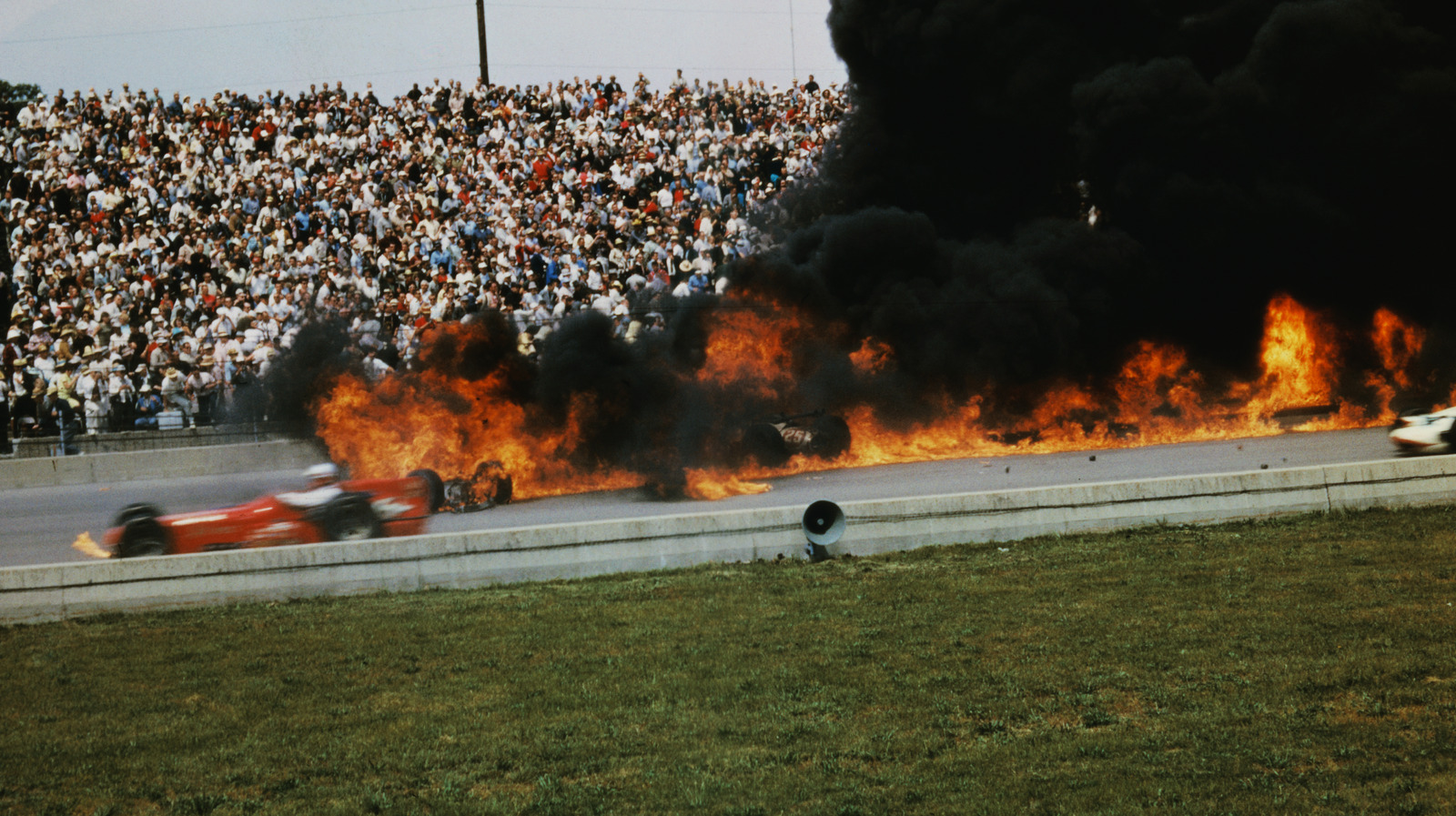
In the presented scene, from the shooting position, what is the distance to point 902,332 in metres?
20.6

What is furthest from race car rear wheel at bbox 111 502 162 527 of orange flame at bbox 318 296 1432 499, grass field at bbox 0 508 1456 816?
orange flame at bbox 318 296 1432 499

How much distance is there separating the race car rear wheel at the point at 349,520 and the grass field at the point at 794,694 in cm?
250

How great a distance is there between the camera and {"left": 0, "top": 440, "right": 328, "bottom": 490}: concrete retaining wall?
20.9 metres

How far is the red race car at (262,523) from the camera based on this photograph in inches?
Result: 498

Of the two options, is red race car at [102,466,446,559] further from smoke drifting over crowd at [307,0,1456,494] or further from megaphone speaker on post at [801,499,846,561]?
smoke drifting over crowd at [307,0,1456,494]

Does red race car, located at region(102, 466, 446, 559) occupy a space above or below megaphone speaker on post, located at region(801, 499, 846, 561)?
above

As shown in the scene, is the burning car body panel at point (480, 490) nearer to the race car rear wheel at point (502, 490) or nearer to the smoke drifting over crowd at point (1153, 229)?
the race car rear wheel at point (502, 490)

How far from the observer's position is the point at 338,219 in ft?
81.0

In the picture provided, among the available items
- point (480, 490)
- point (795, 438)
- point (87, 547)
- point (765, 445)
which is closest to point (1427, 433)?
point (795, 438)

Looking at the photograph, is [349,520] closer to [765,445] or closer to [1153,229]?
[765,445]

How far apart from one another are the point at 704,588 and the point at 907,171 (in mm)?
17101

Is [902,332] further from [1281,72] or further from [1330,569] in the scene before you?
[1330,569]

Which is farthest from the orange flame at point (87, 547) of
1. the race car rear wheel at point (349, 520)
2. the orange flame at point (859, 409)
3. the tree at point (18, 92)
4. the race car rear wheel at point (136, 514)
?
the tree at point (18, 92)

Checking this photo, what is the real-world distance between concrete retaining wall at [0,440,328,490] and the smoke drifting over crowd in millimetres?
7632
